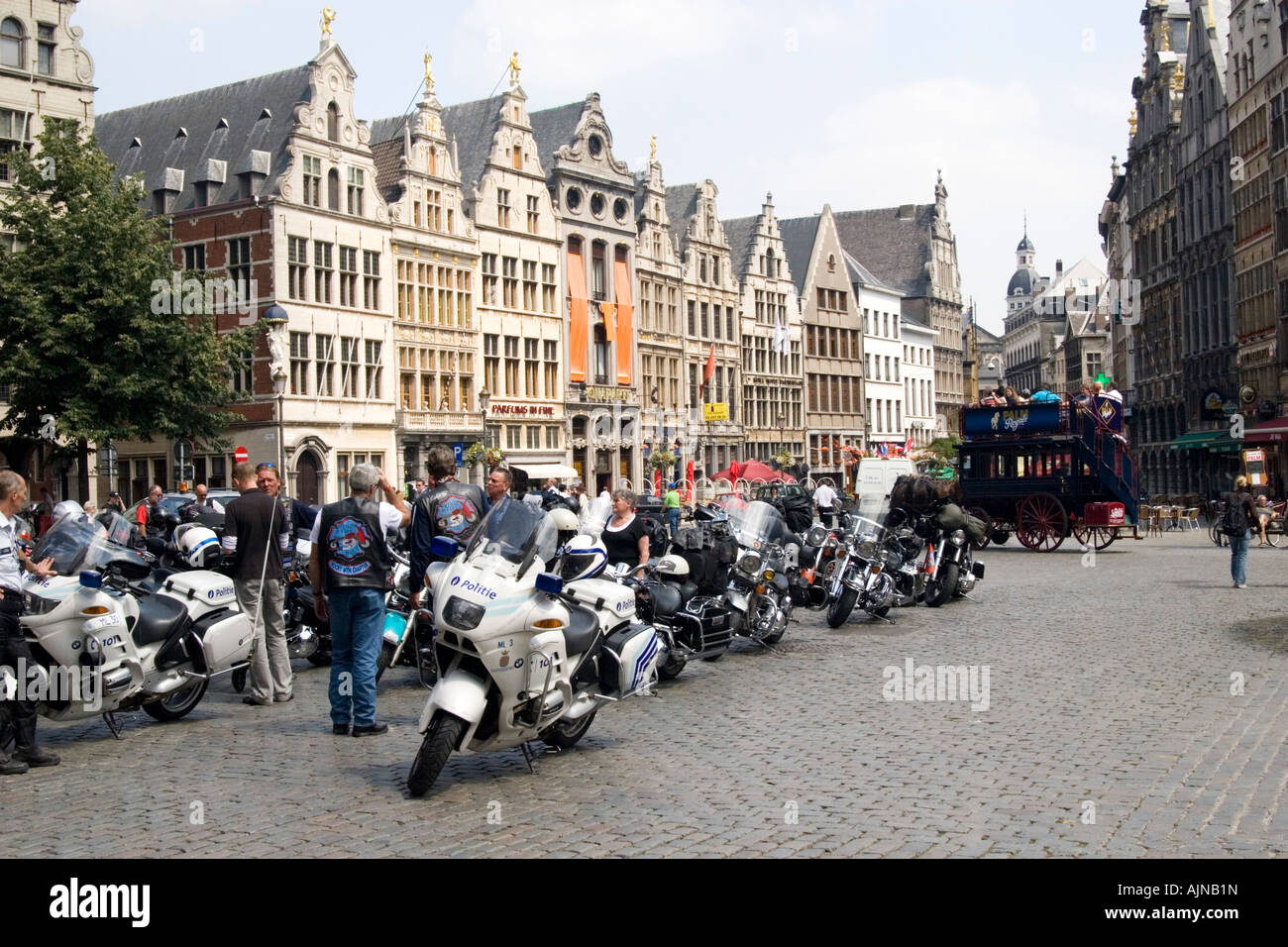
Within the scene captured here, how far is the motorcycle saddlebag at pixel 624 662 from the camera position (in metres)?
9.32

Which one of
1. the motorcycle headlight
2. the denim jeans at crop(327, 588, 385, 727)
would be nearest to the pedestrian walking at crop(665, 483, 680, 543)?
the denim jeans at crop(327, 588, 385, 727)

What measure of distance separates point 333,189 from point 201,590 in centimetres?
3995

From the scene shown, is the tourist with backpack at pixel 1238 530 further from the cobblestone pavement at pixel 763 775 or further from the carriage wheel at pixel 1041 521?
the carriage wheel at pixel 1041 521

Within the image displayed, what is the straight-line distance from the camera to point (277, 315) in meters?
37.8

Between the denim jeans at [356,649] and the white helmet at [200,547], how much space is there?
2.23m

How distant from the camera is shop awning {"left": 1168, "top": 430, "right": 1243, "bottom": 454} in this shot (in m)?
54.9

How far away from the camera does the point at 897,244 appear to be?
344 feet

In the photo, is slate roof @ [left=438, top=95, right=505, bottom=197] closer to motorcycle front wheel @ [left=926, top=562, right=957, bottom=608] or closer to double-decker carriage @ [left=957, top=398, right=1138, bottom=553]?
double-decker carriage @ [left=957, top=398, right=1138, bottom=553]

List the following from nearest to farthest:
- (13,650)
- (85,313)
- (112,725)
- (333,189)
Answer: (13,650) → (112,725) → (85,313) → (333,189)

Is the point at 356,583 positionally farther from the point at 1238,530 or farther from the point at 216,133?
the point at 216,133

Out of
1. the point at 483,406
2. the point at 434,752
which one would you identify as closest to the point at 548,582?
the point at 434,752

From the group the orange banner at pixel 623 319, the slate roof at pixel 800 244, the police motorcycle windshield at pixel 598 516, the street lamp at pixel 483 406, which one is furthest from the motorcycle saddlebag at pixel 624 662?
the slate roof at pixel 800 244
